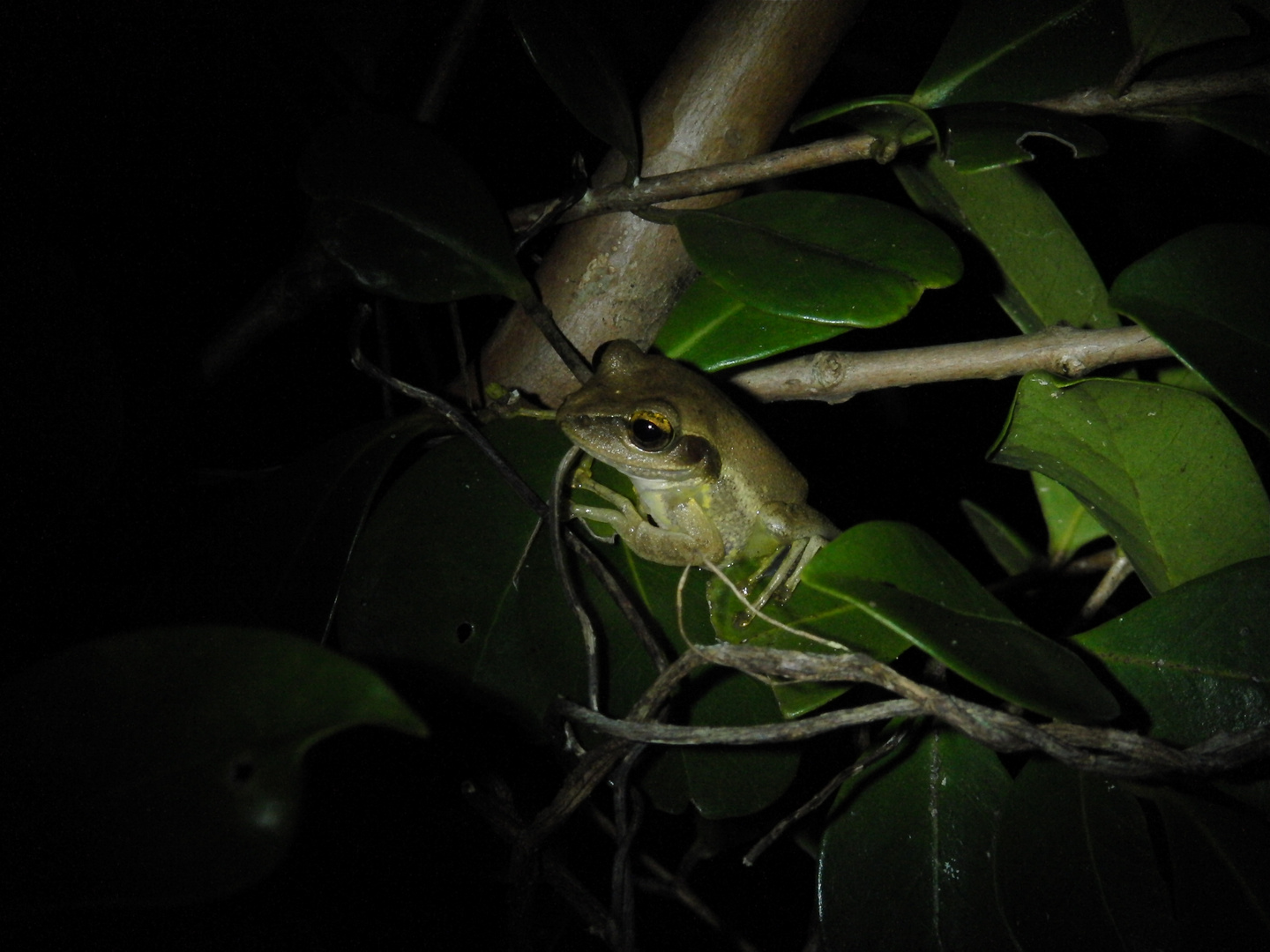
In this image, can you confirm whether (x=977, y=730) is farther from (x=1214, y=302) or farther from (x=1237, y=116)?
(x=1237, y=116)

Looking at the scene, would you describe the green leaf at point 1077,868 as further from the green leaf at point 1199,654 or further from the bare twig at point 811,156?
the bare twig at point 811,156

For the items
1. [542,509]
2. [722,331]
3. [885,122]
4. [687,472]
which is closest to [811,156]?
[885,122]

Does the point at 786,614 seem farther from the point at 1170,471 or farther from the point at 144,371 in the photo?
the point at 144,371

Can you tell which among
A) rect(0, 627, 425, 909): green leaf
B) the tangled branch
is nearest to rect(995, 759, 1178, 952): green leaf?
the tangled branch

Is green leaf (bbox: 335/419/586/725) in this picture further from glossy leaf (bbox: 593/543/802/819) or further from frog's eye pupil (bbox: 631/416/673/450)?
frog's eye pupil (bbox: 631/416/673/450)

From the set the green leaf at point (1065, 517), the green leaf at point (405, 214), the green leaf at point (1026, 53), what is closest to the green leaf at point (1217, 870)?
the green leaf at point (1065, 517)

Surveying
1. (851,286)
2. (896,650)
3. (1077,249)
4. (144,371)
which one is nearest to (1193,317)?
(1077,249)

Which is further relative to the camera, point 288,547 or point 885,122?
point 885,122
